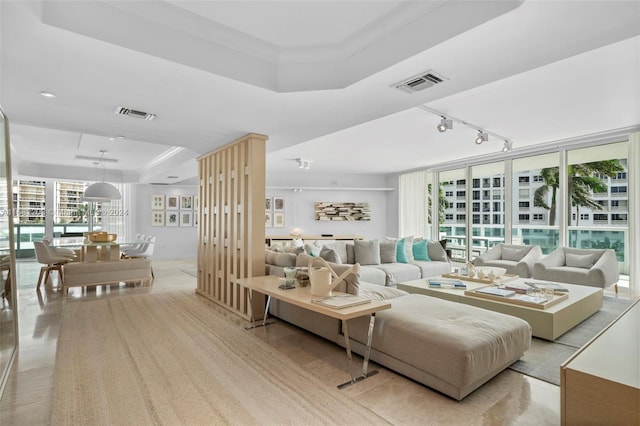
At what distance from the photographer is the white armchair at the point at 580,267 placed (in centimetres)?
485

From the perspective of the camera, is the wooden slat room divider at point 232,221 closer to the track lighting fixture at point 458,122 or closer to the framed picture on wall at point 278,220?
the track lighting fixture at point 458,122

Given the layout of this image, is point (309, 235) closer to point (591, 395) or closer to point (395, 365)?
point (395, 365)

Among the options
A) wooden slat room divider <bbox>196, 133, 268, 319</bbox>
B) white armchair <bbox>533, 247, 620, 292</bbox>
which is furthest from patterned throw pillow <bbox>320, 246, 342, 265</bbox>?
white armchair <bbox>533, 247, 620, 292</bbox>

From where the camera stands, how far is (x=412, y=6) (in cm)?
210

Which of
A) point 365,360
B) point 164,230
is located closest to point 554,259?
Answer: point 365,360

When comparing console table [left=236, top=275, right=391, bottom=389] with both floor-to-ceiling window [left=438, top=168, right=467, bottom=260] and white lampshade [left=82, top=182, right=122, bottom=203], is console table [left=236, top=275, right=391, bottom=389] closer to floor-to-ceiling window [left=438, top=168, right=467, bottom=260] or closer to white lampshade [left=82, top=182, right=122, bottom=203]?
white lampshade [left=82, top=182, right=122, bottom=203]

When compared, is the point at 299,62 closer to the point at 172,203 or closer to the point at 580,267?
the point at 580,267

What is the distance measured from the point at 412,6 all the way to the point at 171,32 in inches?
63.6

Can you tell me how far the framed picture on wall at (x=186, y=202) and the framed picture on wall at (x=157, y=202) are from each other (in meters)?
0.57

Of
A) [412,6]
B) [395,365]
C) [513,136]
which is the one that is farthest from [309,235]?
[412,6]

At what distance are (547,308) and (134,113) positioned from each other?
472 centimetres

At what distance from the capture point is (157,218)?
10.2m

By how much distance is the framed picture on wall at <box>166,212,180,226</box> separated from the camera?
33.7ft

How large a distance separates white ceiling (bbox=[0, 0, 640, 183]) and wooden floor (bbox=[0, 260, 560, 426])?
7.50 ft
